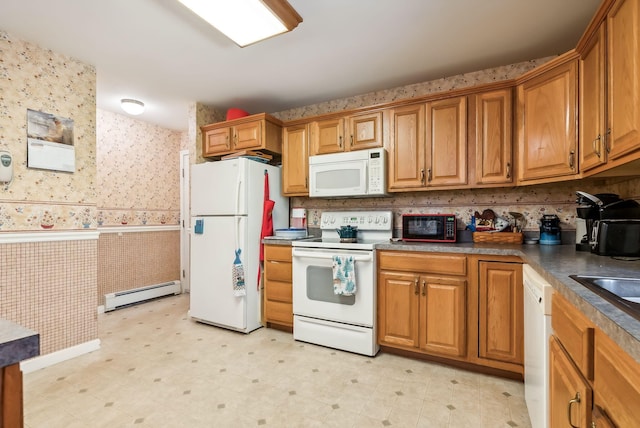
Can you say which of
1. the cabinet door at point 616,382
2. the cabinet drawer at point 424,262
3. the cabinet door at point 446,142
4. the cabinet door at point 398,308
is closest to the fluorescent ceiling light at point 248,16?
the cabinet door at point 446,142

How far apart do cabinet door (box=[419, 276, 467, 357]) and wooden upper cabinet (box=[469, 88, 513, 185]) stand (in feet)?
2.86

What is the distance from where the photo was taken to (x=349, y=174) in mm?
2836

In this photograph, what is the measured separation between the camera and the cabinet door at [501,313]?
2.00 metres

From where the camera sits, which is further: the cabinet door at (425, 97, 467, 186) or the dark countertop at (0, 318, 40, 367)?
the cabinet door at (425, 97, 467, 186)

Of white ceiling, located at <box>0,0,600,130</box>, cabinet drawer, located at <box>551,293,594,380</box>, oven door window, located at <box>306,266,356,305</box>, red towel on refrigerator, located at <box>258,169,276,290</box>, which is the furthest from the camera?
red towel on refrigerator, located at <box>258,169,276,290</box>

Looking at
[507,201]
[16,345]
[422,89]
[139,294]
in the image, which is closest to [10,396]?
[16,345]

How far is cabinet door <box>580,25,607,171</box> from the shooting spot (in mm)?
1581

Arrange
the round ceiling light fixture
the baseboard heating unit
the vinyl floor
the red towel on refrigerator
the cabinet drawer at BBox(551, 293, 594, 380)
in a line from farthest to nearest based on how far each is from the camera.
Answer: the baseboard heating unit
the round ceiling light fixture
the red towel on refrigerator
the vinyl floor
the cabinet drawer at BBox(551, 293, 594, 380)

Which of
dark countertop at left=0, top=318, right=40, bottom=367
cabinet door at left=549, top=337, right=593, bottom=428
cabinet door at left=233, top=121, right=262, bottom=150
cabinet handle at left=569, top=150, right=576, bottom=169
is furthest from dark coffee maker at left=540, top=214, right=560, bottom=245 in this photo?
dark countertop at left=0, top=318, right=40, bottom=367

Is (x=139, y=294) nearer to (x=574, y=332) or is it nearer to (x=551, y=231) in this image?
(x=574, y=332)

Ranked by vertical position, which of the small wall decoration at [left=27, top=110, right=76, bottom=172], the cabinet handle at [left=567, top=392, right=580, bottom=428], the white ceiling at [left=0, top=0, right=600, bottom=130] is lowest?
the cabinet handle at [left=567, top=392, right=580, bottom=428]

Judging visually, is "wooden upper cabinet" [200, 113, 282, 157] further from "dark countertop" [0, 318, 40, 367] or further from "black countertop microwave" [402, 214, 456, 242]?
"dark countertop" [0, 318, 40, 367]

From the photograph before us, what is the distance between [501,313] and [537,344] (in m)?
0.73

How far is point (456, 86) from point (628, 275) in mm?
2157
